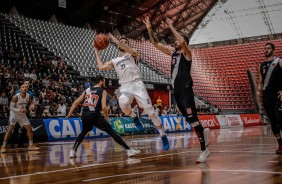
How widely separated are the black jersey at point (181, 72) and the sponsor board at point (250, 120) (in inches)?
828

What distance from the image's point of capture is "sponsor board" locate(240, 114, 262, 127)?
2602cm

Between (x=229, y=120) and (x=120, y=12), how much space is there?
1562cm

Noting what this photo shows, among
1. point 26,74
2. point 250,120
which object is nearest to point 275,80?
point 26,74

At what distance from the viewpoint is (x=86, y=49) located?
89.8 feet

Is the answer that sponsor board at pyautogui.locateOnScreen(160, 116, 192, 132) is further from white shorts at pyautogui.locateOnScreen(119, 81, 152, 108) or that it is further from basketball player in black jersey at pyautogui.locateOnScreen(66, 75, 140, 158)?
white shorts at pyautogui.locateOnScreen(119, 81, 152, 108)

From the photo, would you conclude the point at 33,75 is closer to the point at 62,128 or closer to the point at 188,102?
the point at 62,128

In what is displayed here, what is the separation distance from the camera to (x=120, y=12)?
114ft

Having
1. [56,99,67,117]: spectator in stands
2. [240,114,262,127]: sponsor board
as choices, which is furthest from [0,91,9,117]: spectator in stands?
[240,114,262,127]: sponsor board

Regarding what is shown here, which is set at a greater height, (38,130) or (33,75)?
(33,75)

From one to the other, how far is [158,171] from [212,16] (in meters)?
36.1

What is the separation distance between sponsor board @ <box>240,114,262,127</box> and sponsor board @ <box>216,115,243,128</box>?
49cm

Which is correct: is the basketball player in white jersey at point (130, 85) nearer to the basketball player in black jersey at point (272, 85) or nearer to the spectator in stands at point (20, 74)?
the basketball player in black jersey at point (272, 85)

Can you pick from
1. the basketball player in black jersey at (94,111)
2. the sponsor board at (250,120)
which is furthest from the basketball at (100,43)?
the sponsor board at (250,120)

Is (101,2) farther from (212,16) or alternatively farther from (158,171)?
(158,171)
